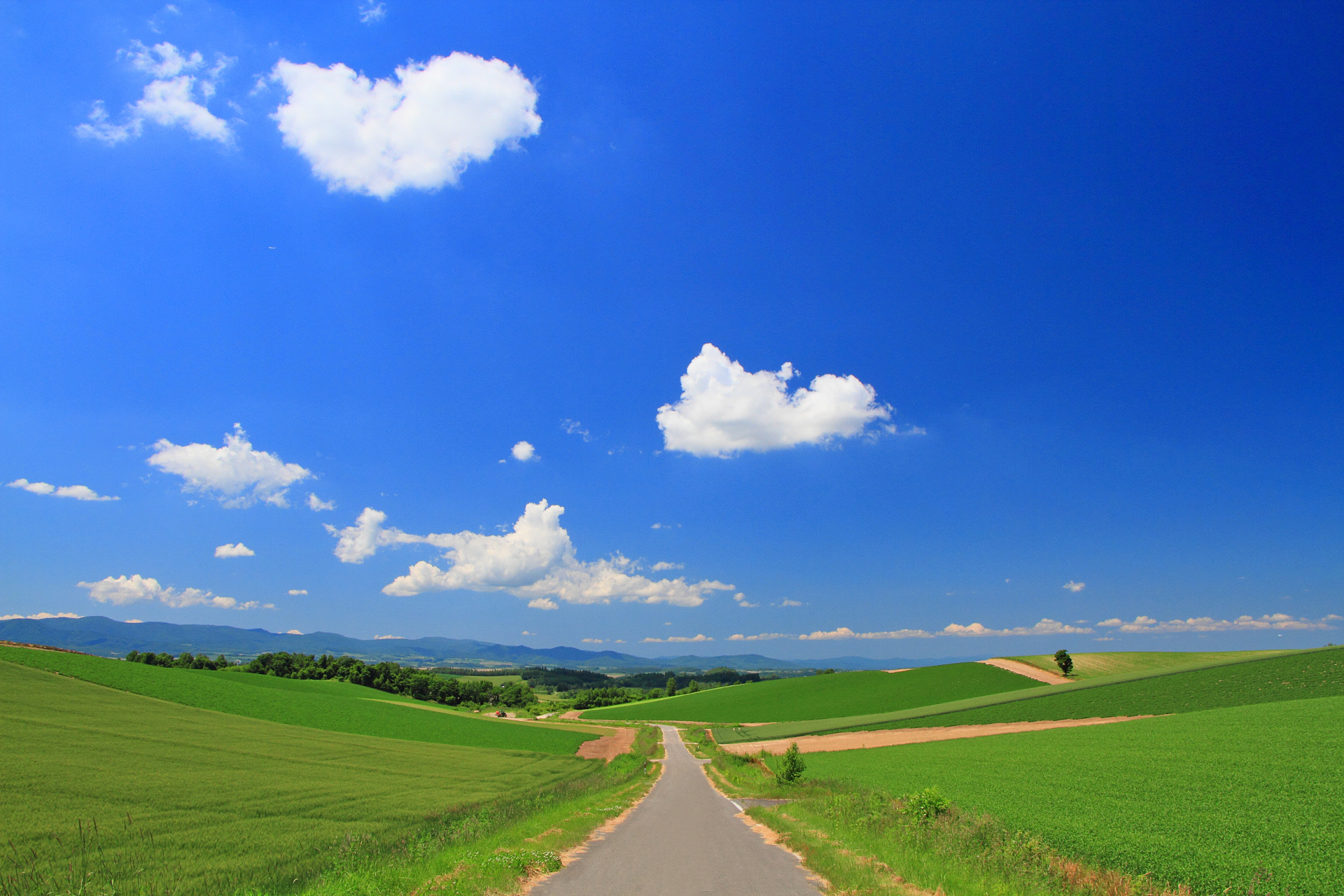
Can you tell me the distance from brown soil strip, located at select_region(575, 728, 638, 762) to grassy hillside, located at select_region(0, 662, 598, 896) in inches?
656

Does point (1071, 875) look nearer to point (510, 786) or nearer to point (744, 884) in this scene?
point (744, 884)

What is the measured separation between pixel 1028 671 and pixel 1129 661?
18.0 m

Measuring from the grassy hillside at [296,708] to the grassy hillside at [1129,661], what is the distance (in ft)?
252

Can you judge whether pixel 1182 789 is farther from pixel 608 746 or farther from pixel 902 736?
pixel 608 746

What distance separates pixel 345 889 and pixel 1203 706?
67134 millimetres

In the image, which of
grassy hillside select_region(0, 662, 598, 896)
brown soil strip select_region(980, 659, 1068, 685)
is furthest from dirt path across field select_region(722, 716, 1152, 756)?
brown soil strip select_region(980, 659, 1068, 685)

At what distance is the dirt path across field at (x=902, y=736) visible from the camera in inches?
2057

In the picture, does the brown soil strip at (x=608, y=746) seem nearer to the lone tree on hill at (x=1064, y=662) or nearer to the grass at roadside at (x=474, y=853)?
the grass at roadside at (x=474, y=853)

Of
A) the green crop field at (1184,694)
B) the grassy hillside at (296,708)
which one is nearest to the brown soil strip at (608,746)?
the grassy hillside at (296,708)

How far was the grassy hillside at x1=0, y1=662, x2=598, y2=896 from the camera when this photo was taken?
45.0 ft

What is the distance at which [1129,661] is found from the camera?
9556 centimetres

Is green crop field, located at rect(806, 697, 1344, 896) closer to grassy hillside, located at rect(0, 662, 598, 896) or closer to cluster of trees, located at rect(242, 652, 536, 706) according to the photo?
grassy hillside, located at rect(0, 662, 598, 896)

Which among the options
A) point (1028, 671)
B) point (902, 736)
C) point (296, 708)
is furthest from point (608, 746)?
point (1028, 671)

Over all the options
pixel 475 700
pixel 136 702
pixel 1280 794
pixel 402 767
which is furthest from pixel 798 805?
pixel 475 700
